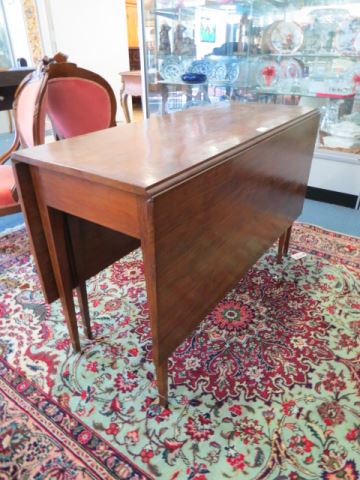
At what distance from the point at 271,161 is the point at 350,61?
5.12ft

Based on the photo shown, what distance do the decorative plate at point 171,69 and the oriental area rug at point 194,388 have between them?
1.96 m

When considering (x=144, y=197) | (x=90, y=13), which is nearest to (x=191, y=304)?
(x=144, y=197)

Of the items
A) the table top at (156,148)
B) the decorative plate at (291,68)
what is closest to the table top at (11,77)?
the table top at (156,148)

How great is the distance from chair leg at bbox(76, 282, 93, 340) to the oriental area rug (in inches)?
1.9

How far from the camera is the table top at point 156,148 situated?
813 millimetres

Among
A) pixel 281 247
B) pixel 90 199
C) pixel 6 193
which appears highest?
pixel 90 199

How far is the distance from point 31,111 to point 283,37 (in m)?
1.86

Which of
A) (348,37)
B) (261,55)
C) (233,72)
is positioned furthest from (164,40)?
(348,37)

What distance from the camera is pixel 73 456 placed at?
1005mm

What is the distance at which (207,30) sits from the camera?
2.70 metres

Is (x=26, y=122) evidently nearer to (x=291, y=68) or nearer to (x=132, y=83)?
(x=291, y=68)

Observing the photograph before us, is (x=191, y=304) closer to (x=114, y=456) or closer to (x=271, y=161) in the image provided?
(x=114, y=456)

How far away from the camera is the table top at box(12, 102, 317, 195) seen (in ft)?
2.67

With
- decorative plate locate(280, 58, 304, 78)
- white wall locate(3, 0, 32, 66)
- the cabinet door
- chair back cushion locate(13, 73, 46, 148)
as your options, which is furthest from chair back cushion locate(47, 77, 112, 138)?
the cabinet door
